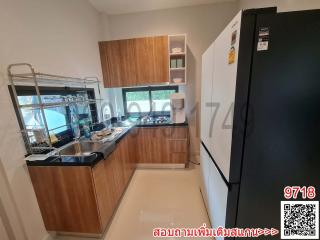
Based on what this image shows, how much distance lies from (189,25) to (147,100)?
1617 millimetres

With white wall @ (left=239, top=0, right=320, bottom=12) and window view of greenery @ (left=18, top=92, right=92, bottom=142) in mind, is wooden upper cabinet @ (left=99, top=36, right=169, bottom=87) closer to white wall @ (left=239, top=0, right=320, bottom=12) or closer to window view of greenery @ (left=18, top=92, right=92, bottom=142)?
window view of greenery @ (left=18, top=92, right=92, bottom=142)

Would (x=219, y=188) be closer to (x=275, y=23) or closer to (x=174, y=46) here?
(x=275, y=23)

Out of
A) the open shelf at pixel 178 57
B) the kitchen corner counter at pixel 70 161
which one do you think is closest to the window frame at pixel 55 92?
the kitchen corner counter at pixel 70 161

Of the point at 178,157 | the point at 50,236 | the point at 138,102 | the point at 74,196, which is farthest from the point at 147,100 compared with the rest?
the point at 50,236

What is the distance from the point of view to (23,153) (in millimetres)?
1406

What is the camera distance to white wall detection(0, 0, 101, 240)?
1.27m

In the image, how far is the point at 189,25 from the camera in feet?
9.29

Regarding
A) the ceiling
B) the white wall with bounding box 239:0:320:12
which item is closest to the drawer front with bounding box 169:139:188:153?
the white wall with bounding box 239:0:320:12

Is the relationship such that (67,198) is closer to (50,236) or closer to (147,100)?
(50,236)

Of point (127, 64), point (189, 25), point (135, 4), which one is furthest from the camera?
point (189, 25)

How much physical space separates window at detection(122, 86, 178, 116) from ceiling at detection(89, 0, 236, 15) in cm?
141

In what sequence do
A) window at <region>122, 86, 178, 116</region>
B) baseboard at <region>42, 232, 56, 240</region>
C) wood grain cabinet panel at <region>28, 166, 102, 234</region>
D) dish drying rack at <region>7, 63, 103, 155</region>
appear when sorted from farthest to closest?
window at <region>122, 86, 178, 116</region>
baseboard at <region>42, 232, 56, 240</region>
wood grain cabinet panel at <region>28, 166, 102, 234</region>
dish drying rack at <region>7, 63, 103, 155</region>

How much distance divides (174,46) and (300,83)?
2417mm

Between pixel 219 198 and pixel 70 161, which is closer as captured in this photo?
pixel 219 198
